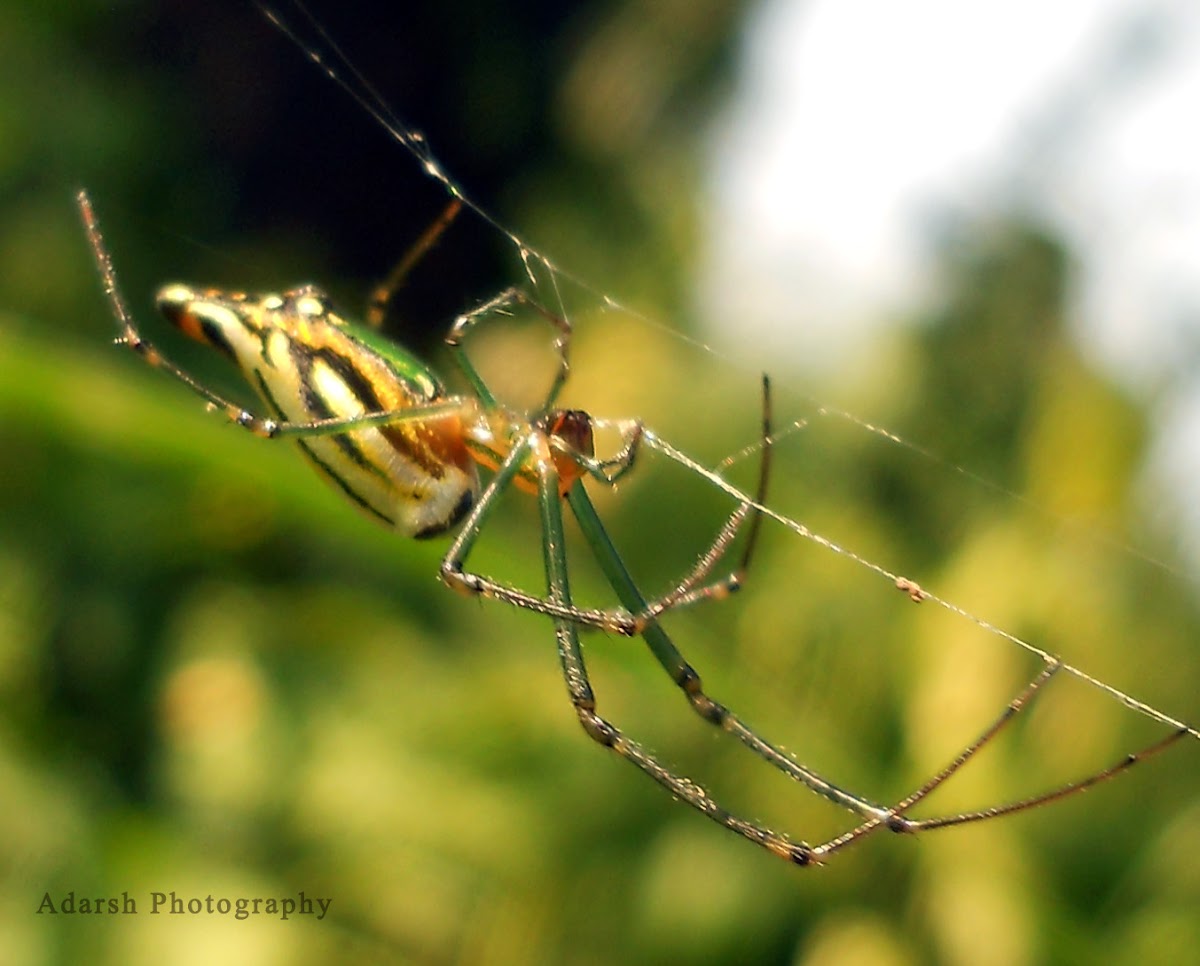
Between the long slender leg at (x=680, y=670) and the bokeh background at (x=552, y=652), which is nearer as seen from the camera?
the long slender leg at (x=680, y=670)

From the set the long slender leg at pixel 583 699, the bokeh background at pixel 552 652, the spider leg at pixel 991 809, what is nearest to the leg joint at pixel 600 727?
the long slender leg at pixel 583 699

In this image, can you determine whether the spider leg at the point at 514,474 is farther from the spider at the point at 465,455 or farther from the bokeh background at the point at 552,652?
the bokeh background at the point at 552,652

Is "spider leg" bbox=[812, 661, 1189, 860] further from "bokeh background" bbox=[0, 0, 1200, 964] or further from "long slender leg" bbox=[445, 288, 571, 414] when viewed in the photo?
"bokeh background" bbox=[0, 0, 1200, 964]

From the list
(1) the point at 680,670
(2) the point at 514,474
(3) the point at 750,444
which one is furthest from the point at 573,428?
(3) the point at 750,444

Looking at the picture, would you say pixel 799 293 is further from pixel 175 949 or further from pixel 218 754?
pixel 175 949

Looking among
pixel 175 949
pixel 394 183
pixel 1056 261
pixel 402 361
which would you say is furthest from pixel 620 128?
pixel 402 361

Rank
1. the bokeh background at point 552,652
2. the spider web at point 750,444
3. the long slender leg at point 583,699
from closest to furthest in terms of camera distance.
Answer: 1. the spider web at point 750,444
2. the long slender leg at point 583,699
3. the bokeh background at point 552,652

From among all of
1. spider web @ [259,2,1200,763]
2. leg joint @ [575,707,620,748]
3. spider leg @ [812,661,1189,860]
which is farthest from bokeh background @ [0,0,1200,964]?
spider leg @ [812,661,1189,860]

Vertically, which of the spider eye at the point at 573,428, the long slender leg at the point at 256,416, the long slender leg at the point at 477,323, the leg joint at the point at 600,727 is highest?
the long slender leg at the point at 477,323
